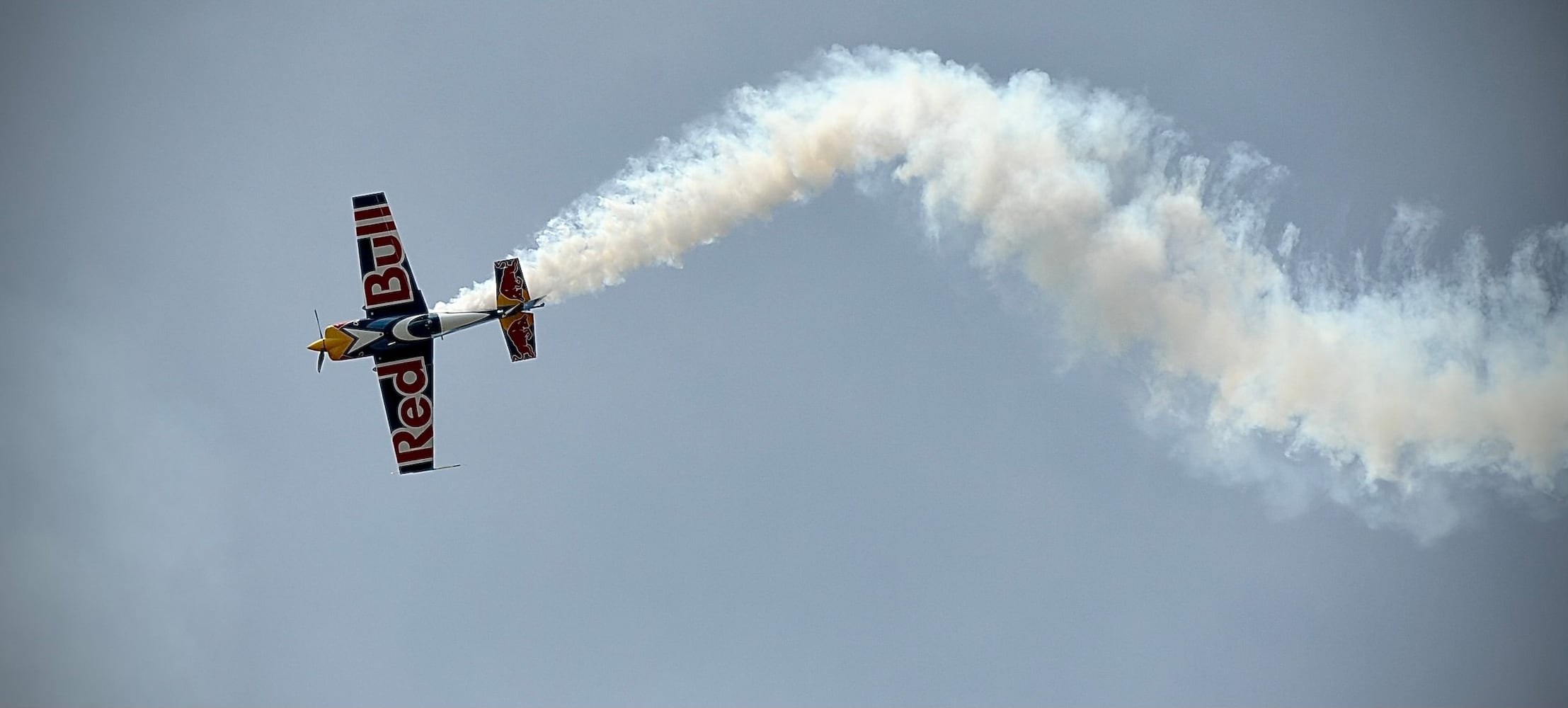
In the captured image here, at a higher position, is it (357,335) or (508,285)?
(508,285)

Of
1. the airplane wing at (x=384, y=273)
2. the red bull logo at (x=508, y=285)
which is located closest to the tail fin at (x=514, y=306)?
the red bull logo at (x=508, y=285)

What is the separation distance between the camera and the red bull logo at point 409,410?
48.6 metres

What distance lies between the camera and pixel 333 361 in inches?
1841

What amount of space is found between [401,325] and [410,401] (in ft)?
12.5

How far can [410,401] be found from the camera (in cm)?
4903

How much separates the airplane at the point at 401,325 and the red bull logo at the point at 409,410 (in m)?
0.03

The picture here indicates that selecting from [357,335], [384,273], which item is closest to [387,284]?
[384,273]

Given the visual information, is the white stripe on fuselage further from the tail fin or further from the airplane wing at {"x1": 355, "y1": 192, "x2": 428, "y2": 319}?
the tail fin

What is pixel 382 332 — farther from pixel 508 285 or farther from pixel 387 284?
pixel 508 285

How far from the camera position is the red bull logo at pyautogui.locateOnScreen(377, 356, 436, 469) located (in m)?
48.6

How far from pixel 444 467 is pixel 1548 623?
63434mm

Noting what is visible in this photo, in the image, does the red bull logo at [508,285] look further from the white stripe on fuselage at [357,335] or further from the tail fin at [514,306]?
the white stripe on fuselage at [357,335]

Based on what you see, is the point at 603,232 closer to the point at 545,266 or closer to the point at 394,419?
the point at 545,266

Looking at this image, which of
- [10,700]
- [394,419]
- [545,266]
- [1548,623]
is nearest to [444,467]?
[394,419]
